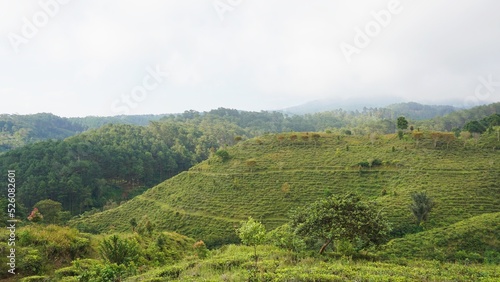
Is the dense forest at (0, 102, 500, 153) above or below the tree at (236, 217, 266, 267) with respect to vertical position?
above

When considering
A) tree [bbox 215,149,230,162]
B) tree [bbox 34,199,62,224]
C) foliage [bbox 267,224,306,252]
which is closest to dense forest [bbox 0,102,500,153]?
tree [bbox 215,149,230,162]

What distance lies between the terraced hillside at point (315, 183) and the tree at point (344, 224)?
17.9m

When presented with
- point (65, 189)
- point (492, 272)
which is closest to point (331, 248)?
point (492, 272)

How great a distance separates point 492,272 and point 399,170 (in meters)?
32.4

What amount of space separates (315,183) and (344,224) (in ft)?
98.6

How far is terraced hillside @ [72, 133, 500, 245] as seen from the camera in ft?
123

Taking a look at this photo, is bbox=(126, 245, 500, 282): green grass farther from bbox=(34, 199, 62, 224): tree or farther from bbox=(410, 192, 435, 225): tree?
bbox=(34, 199, 62, 224): tree

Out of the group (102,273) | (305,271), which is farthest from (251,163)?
(102,273)

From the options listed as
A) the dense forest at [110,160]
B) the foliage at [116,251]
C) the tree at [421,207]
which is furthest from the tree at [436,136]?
the foliage at [116,251]

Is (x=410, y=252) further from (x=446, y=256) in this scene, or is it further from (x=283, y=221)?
(x=283, y=221)

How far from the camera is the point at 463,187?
38.5 m

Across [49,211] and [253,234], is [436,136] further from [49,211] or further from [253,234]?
[49,211]

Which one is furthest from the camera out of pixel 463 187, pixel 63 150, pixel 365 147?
pixel 63 150

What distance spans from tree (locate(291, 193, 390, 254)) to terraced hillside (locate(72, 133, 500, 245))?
17.9m
